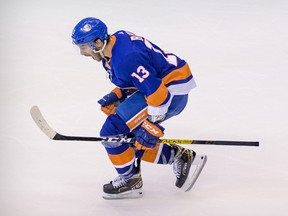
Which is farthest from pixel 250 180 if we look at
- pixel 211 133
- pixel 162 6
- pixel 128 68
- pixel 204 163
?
pixel 162 6

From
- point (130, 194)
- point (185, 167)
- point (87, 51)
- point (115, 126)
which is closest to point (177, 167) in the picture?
point (185, 167)

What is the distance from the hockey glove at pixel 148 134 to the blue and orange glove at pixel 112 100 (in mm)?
324

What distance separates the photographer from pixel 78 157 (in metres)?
3.34

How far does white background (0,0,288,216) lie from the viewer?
292 cm

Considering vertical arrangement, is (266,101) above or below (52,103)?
below

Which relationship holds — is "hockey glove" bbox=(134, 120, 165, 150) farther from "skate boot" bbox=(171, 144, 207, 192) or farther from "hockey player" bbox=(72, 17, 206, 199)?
"skate boot" bbox=(171, 144, 207, 192)

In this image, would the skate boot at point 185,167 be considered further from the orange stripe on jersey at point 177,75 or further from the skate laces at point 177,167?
the orange stripe on jersey at point 177,75

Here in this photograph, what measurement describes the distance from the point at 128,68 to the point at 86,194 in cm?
61

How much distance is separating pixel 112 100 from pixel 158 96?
42cm

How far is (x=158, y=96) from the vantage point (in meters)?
2.71

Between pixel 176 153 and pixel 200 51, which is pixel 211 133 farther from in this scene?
pixel 200 51

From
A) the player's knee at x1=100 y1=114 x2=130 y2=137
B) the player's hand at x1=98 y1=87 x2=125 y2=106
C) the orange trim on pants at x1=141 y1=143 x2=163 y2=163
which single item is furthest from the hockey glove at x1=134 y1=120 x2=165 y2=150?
the player's hand at x1=98 y1=87 x2=125 y2=106

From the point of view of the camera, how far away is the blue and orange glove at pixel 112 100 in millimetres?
3070

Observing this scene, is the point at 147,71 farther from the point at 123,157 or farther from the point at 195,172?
the point at 195,172
